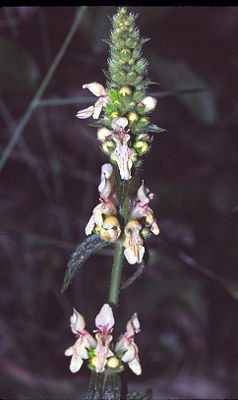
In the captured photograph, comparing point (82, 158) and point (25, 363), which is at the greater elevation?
point (82, 158)

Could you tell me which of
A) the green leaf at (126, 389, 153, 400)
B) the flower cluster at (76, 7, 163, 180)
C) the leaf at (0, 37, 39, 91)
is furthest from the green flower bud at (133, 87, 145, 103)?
the leaf at (0, 37, 39, 91)

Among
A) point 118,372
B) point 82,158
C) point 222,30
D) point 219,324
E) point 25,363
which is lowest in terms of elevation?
point 118,372

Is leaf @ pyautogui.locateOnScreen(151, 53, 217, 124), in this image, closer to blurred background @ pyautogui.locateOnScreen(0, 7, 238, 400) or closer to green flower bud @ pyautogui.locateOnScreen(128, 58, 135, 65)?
blurred background @ pyautogui.locateOnScreen(0, 7, 238, 400)

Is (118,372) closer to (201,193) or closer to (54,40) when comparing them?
(201,193)

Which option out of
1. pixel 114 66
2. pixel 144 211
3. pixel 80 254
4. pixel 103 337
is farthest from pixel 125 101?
pixel 103 337

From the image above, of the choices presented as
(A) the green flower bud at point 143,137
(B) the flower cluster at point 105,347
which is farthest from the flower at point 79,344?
(A) the green flower bud at point 143,137

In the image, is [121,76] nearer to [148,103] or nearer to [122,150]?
[148,103]

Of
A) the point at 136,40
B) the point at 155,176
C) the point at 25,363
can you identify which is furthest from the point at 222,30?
the point at 25,363
